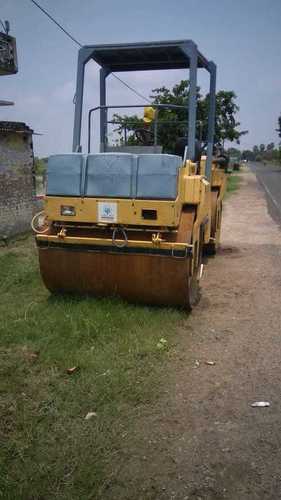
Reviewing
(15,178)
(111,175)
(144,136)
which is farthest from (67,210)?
(15,178)

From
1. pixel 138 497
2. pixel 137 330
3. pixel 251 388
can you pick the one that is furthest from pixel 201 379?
pixel 138 497

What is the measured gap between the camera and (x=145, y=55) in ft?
17.3

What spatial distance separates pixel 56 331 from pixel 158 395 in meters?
1.29

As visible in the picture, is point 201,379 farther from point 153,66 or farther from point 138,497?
point 153,66

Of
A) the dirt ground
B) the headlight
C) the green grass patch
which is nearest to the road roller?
the headlight

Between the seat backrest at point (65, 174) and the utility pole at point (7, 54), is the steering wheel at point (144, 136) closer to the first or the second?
the seat backrest at point (65, 174)

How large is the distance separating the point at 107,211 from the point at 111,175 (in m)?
0.34

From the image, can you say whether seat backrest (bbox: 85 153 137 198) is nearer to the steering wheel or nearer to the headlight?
the headlight

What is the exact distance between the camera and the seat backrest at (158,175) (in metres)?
4.07

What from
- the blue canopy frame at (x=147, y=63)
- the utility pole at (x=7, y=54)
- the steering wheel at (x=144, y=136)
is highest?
the utility pole at (x=7, y=54)

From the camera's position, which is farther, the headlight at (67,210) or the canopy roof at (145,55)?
the canopy roof at (145,55)

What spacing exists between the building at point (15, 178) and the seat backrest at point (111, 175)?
4716mm

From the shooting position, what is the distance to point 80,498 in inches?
88.6

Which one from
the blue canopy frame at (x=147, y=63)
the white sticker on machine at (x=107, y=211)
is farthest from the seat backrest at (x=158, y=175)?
the blue canopy frame at (x=147, y=63)
